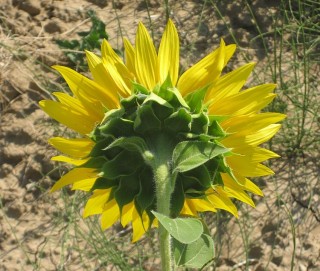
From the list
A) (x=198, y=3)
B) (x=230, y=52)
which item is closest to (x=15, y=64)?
(x=198, y=3)

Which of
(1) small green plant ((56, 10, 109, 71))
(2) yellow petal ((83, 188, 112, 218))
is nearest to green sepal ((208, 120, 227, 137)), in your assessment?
(2) yellow petal ((83, 188, 112, 218))

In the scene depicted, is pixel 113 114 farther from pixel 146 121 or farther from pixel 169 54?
pixel 169 54

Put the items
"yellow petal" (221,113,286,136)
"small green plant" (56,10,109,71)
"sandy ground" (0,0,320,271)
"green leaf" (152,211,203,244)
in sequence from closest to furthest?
"green leaf" (152,211,203,244), "yellow petal" (221,113,286,136), "sandy ground" (0,0,320,271), "small green plant" (56,10,109,71)

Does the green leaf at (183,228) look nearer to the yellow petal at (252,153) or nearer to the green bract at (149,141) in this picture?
the green bract at (149,141)

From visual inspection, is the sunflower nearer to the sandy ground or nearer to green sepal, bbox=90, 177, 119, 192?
green sepal, bbox=90, 177, 119, 192

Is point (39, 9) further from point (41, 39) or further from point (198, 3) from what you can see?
point (198, 3)
